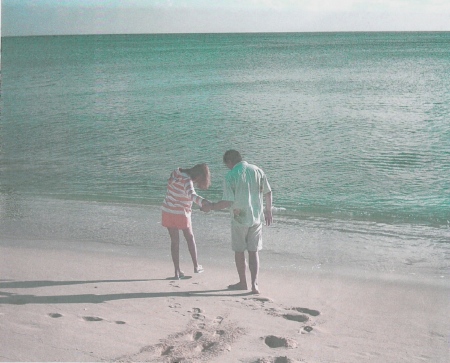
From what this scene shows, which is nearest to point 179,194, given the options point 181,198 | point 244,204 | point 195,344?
point 181,198

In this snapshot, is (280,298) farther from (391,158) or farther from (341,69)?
(341,69)

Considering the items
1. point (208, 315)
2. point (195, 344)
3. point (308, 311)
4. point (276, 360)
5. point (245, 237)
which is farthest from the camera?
point (245, 237)

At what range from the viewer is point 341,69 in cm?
5544

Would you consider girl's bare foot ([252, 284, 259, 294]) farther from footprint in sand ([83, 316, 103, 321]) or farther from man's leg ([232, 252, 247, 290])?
footprint in sand ([83, 316, 103, 321])

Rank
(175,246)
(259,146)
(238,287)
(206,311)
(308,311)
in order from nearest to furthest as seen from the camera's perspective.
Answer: (206,311)
(308,311)
(238,287)
(175,246)
(259,146)

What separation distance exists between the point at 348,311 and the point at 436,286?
4.70 ft

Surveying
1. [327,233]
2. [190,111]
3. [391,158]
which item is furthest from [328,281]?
[190,111]

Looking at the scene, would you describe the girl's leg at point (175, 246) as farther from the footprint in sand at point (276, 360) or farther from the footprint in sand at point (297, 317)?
the footprint in sand at point (276, 360)

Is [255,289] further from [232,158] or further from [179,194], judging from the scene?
[232,158]

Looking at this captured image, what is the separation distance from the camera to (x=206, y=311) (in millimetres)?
5242

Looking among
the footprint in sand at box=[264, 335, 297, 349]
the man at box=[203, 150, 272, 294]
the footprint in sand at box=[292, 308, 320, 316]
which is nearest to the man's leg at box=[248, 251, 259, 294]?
the man at box=[203, 150, 272, 294]

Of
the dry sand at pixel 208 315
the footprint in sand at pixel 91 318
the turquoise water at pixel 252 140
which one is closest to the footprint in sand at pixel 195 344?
the dry sand at pixel 208 315

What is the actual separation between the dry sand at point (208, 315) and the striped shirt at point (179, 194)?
27.9 inches

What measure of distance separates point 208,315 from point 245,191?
114cm
